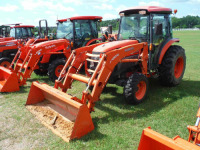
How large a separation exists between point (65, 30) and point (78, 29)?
0.58 metres

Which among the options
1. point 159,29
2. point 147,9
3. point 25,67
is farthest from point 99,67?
point 25,67

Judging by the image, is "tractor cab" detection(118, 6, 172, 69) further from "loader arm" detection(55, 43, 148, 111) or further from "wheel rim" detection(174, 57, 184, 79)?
"wheel rim" detection(174, 57, 184, 79)

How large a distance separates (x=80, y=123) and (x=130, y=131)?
98 centimetres

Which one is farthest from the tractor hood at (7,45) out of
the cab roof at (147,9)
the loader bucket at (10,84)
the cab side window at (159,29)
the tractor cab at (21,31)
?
the cab side window at (159,29)

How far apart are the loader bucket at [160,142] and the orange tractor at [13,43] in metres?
7.83

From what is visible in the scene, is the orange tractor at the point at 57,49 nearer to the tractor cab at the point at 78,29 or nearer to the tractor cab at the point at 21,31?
the tractor cab at the point at 78,29

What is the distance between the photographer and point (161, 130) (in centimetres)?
378

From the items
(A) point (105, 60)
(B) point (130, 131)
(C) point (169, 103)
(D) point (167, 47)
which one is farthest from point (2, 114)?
(D) point (167, 47)

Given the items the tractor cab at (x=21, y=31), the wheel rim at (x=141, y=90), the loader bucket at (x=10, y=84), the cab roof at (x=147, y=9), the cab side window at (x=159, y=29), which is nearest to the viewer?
the wheel rim at (x=141, y=90)

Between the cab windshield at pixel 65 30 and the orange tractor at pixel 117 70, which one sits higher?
the cab windshield at pixel 65 30

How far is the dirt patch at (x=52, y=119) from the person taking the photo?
3672 millimetres

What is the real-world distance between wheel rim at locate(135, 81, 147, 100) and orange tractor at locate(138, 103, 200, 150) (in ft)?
7.46

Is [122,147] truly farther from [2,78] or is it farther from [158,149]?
[2,78]

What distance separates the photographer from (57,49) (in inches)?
296
